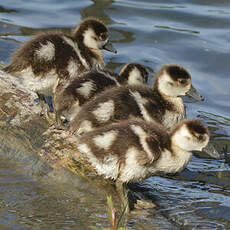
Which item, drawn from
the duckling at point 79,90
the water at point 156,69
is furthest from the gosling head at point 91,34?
the water at point 156,69

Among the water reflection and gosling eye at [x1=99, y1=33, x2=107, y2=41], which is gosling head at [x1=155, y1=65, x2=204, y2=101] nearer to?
gosling eye at [x1=99, y1=33, x2=107, y2=41]

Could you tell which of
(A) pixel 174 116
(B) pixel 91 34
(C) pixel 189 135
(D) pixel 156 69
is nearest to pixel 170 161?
(C) pixel 189 135

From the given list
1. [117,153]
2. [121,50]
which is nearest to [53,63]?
[117,153]

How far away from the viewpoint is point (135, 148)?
11.0ft

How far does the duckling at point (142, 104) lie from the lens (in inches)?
148

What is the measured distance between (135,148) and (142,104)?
0.64m

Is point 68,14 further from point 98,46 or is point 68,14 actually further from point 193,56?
point 98,46

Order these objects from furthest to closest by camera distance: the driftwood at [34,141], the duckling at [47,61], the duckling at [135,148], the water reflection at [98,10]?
the water reflection at [98,10], the duckling at [47,61], the driftwood at [34,141], the duckling at [135,148]

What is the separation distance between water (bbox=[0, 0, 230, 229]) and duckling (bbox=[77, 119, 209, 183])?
0.22 m

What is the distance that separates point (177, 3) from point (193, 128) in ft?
17.0

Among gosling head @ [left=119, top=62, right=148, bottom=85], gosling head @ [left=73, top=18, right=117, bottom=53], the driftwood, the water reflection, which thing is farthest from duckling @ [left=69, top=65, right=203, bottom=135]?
the water reflection

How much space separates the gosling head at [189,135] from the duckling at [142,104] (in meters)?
0.37

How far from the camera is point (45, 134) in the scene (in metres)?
3.88

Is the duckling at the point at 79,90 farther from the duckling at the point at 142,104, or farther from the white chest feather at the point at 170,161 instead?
the white chest feather at the point at 170,161
